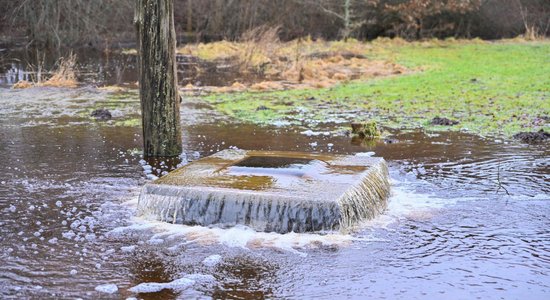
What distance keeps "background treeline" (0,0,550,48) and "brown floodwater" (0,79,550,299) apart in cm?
2214

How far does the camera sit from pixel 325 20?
3478 centimetres

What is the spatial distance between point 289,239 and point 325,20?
29.1 m

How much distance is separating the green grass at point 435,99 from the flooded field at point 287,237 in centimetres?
195

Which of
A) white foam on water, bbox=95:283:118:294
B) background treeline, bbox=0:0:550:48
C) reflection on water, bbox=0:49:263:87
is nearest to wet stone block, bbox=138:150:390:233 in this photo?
white foam on water, bbox=95:283:118:294

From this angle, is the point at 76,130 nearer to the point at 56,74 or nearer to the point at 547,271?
the point at 56,74

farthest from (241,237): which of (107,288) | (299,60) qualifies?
(299,60)

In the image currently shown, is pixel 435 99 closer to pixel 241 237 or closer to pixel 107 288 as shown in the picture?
pixel 241 237

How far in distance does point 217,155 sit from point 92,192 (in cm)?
150

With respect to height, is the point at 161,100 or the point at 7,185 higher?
the point at 161,100

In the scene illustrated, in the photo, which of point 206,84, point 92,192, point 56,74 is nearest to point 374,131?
point 92,192

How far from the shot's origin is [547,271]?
582cm

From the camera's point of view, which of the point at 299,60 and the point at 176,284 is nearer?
the point at 176,284

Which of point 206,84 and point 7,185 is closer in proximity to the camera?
point 7,185

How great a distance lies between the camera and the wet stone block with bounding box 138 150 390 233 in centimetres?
669
